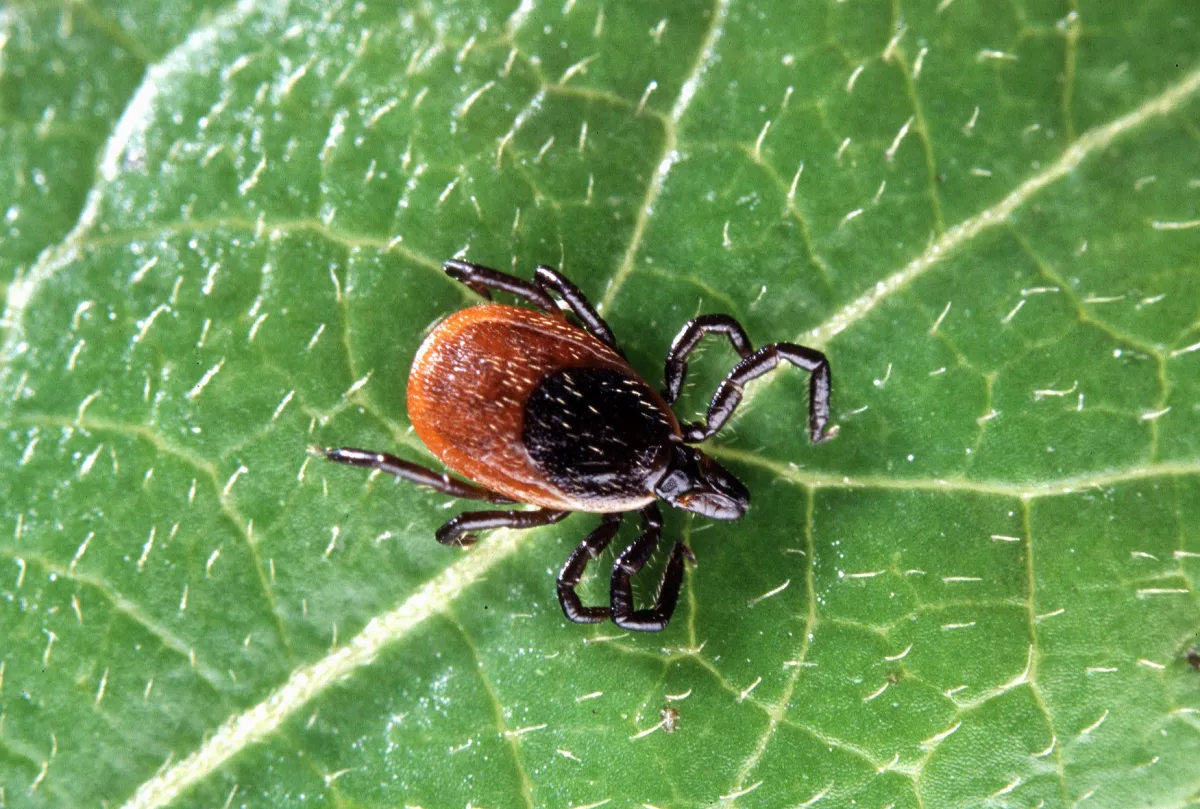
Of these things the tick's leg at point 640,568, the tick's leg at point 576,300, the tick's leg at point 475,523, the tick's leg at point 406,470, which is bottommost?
the tick's leg at point 640,568

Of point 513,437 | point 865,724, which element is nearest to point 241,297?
point 513,437

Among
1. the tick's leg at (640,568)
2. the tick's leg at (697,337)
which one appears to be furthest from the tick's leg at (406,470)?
the tick's leg at (697,337)

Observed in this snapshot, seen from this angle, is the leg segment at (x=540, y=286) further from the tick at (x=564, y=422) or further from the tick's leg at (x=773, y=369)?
the tick's leg at (x=773, y=369)

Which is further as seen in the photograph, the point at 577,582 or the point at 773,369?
the point at 577,582

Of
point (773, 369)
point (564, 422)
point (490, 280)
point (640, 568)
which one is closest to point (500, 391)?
point (564, 422)

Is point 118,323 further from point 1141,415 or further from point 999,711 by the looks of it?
point 1141,415

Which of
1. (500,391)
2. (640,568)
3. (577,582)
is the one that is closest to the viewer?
(500,391)

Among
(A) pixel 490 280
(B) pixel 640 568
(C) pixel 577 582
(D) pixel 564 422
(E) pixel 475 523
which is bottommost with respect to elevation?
(B) pixel 640 568

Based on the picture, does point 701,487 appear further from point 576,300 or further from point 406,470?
point 406,470

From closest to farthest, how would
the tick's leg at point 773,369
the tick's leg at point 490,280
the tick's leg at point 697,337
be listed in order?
the tick's leg at point 773,369, the tick's leg at point 697,337, the tick's leg at point 490,280
